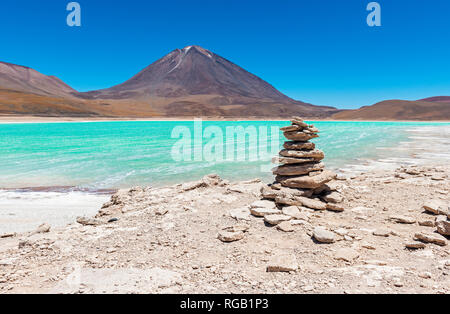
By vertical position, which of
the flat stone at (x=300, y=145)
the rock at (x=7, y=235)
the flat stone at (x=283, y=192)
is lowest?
the rock at (x=7, y=235)

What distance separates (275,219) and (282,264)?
144cm

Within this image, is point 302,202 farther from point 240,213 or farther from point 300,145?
point 300,145

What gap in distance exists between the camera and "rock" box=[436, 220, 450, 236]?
4.96 metres

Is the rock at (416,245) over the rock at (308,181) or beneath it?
beneath

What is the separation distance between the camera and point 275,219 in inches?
213

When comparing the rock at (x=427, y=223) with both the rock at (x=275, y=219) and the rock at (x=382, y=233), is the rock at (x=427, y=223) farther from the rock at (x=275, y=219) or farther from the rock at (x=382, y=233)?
the rock at (x=275, y=219)

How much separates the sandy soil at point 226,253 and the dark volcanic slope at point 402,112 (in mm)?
142757

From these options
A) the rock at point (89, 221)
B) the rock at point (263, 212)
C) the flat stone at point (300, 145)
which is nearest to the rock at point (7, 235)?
the rock at point (89, 221)

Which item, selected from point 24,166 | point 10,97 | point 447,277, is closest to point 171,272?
point 447,277

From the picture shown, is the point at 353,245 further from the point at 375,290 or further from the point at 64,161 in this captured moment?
the point at 64,161

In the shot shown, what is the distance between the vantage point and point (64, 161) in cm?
1681

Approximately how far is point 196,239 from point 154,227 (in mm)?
1049

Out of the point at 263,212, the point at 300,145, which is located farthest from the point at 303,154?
the point at 263,212

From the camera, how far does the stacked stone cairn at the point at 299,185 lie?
19.7 ft
